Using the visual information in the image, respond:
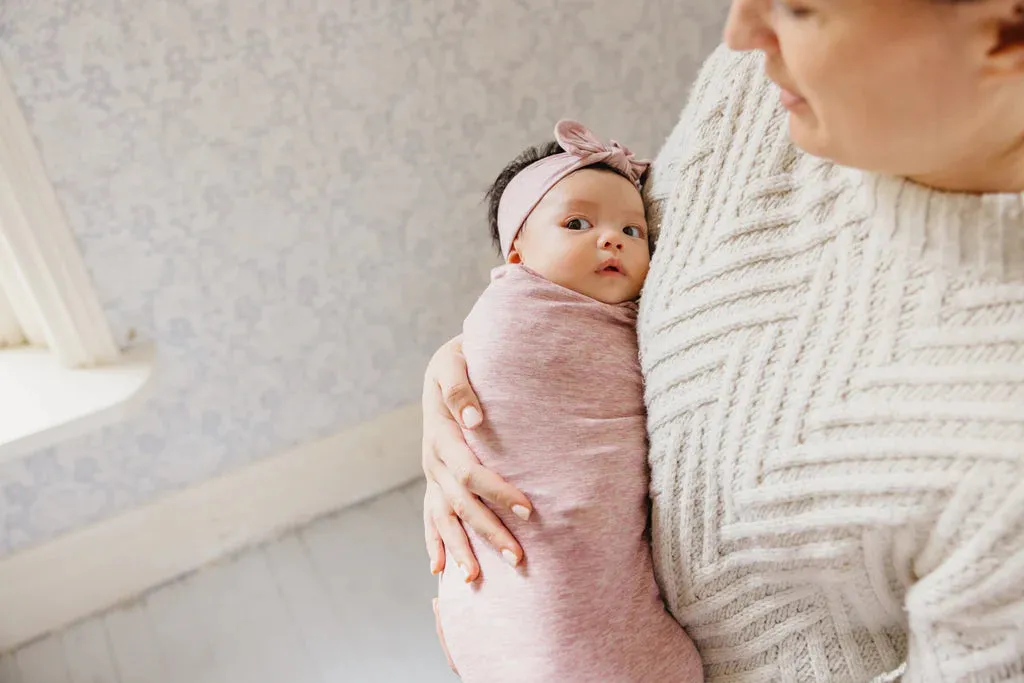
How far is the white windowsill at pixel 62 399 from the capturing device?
1251mm

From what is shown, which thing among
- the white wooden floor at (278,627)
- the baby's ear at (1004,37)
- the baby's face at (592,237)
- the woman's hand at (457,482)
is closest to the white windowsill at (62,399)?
the white wooden floor at (278,627)

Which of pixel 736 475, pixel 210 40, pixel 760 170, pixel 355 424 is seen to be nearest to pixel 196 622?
pixel 355 424

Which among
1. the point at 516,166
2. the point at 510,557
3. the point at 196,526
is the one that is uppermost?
the point at 516,166

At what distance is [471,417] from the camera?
2.69 ft

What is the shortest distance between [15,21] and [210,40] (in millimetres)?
224

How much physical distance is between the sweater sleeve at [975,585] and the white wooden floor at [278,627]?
843 millimetres

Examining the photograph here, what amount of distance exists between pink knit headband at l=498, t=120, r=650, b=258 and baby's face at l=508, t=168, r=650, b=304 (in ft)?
0.04

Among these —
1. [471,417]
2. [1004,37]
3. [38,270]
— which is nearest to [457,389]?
[471,417]

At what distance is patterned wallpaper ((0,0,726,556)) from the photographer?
112cm

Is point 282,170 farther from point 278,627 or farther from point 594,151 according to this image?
point 278,627

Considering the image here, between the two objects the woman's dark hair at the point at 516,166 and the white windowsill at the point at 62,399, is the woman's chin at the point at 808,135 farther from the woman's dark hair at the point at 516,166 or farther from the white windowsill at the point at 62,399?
the white windowsill at the point at 62,399

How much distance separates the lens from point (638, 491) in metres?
0.78

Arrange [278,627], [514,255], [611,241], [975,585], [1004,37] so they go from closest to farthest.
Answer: [1004,37] → [975,585] → [611,241] → [514,255] → [278,627]

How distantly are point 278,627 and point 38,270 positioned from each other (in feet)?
2.18
